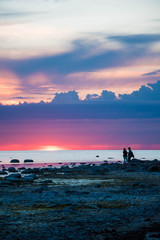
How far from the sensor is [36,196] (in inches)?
832

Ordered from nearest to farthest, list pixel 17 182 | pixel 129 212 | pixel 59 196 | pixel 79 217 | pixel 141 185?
pixel 79 217 → pixel 129 212 → pixel 59 196 → pixel 141 185 → pixel 17 182

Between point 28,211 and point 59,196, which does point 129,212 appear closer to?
point 28,211

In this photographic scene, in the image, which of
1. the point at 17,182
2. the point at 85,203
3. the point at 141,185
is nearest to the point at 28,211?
the point at 85,203

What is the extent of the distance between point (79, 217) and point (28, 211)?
2983 mm

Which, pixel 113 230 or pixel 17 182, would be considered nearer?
pixel 113 230

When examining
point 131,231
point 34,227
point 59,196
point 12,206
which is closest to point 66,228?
point 34,227

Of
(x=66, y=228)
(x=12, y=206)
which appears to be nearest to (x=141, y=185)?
(x=12, y=206)

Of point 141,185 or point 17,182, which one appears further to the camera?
point 17,182

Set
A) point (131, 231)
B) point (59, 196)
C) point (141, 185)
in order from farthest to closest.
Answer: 1. point (141, 185)
2. point (59, 196)
3. point (131, 231)

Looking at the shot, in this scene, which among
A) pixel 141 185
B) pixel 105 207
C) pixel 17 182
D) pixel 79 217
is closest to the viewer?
pixel 79 217

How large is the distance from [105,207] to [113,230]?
17.0ft

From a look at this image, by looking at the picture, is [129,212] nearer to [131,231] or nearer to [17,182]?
[131,231]

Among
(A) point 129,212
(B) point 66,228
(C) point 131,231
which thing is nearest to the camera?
(C) point 131,231

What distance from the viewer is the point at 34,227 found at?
42.2ft
